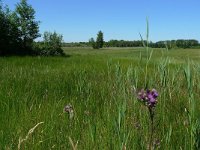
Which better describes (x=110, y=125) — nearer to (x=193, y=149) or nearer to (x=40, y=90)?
(x=193, y=149)

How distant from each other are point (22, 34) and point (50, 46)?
10.3ft

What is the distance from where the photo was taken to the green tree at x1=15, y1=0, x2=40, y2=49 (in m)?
35.1

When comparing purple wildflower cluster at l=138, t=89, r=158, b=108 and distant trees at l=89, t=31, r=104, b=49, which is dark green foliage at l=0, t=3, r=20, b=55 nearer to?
purple wildflower cluster at l=138, t=89, r=158, b=108

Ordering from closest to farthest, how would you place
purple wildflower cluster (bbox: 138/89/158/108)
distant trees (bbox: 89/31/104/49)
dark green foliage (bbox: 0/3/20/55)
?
purple wildflower cluster (bbox: 138/89/158/108) → dark green foliage (bbox: 0/3/20/55) → distant trees (bbox: 89/31/104/49)

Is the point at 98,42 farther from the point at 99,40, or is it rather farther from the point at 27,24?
the point at 27,24

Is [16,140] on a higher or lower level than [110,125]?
lower

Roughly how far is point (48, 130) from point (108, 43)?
10552 centimetres

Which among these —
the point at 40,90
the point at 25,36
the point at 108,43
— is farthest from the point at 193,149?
the point at 108,43

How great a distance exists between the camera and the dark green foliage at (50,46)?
1420 inches

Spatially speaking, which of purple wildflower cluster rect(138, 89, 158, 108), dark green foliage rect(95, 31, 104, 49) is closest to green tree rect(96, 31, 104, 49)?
dark green foliage rect(95, 31, 104, 49)

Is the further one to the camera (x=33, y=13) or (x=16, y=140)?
(x=33, y=13)

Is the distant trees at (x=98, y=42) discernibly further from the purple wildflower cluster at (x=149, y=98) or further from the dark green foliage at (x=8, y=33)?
the purple wildflower cluster at (x=149, y=98)

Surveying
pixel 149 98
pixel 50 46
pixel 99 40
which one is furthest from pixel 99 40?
pixel 149 98

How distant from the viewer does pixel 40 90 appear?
5043 mm
